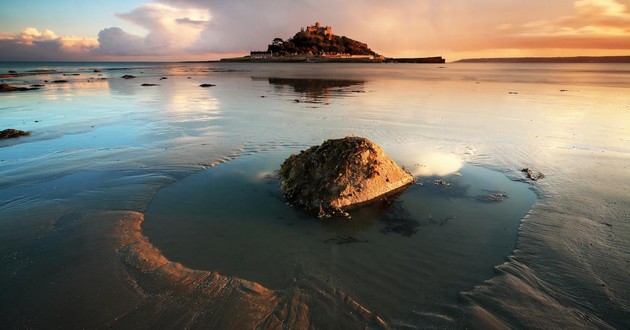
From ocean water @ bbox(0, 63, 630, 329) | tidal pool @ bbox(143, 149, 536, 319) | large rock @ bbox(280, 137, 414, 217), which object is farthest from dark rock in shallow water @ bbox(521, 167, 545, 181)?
large rock @ bbox(280, 137, 414, 217)

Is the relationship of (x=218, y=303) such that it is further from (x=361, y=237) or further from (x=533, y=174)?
(x=533, y=174)

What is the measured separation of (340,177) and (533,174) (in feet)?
16.8

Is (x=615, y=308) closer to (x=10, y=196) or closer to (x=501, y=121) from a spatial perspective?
(x=10, y=196)

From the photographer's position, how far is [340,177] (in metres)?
6.64

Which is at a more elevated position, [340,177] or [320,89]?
[320,89]

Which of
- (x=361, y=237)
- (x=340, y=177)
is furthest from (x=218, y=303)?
(x=340, y=177)

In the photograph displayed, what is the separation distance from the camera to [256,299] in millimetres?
3928

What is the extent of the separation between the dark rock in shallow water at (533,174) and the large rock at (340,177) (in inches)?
122

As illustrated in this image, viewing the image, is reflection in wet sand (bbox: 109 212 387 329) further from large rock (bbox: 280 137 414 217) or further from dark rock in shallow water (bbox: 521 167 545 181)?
dark rock in shallow water (bbox: 521 167 545 181)

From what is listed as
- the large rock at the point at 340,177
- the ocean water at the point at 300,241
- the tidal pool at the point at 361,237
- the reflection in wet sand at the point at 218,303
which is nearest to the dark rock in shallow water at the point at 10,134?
the ocean water at the point at 300,241

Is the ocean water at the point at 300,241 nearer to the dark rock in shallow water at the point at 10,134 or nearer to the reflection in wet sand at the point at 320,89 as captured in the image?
the dark rock in shallow water at the point at 10,134

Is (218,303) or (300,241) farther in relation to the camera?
(300,241)

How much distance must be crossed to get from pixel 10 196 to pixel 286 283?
6.62 metres

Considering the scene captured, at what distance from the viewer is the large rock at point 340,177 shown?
21.0ft
